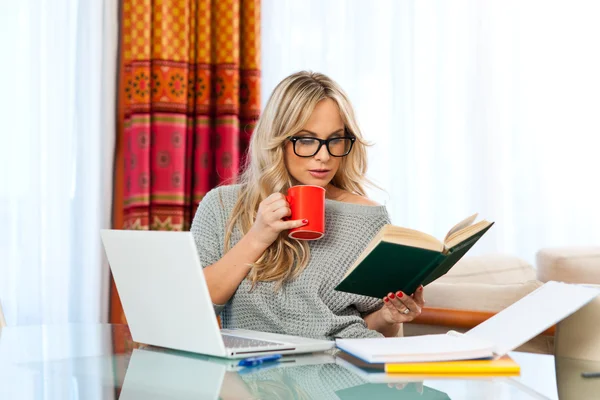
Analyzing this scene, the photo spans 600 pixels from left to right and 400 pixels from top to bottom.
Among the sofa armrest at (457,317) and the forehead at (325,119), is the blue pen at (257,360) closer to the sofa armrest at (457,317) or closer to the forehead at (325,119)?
the forehead at (325,119)

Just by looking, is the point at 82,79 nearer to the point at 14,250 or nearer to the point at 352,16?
the point at 14,250

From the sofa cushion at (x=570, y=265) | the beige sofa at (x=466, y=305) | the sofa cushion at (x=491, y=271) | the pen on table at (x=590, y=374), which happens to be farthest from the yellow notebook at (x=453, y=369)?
the sofa cushion at (x=570, y=265)

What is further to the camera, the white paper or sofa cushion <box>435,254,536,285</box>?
sofa cushion <box>435,254,536,285</box>

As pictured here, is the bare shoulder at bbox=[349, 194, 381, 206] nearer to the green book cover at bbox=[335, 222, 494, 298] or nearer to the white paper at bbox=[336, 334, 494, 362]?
the green book cover at bbox=[335, 222, 494, 298]

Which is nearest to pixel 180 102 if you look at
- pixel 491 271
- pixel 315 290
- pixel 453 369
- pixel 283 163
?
pixel 491 271

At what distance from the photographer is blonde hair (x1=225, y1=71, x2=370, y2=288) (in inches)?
65.4

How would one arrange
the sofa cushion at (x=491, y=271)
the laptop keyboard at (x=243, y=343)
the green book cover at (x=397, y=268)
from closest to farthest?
the laptop keyboard at (x=243, y=343) < the green book cover at (x=397, y=268) < the sofa cushion at (x=491, y=271)

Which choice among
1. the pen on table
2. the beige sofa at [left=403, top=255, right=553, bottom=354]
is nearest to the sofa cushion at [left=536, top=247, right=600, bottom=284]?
the beige sofa at [left=403, top=255, right=553, bottom=354]

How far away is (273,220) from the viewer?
4.84 feet

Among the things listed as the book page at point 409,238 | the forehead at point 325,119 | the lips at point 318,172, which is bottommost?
the book page at point 409,238

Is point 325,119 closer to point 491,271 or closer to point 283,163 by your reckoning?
point 283,163

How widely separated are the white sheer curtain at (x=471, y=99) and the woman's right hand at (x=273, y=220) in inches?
78.9

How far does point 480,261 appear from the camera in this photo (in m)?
2.69

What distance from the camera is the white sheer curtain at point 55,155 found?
9.57ft
